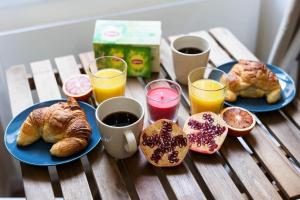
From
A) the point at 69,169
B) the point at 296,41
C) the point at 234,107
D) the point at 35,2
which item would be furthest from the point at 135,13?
the point at 69,169

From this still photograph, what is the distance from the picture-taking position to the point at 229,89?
105 centimetres

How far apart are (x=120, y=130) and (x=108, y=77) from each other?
20 cm

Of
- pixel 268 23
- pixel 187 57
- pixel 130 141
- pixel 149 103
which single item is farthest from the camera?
A: pixel 268 23

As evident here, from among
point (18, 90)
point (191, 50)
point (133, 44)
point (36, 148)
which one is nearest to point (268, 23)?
point (191, 50)

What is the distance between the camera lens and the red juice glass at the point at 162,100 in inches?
38.2

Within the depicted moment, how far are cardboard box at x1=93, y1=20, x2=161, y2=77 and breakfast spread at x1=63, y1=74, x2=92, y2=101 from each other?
0.08 metres

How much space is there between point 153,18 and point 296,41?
549mm

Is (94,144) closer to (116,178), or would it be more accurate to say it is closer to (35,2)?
(116,178)

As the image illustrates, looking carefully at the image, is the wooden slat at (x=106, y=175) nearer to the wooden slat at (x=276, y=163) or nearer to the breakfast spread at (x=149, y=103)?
the breakfast spread at (x=149, y=103)

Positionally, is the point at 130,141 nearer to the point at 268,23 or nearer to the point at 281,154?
the point at 281,154

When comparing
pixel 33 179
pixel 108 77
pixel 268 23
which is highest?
pixel 108 77

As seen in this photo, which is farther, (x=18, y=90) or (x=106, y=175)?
(x=18, y=90)

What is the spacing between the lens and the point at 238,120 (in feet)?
3.20

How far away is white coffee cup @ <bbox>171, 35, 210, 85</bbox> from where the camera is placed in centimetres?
109
